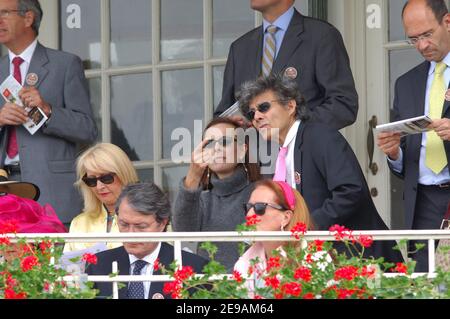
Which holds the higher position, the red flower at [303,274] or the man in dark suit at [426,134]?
the man in dark suit at [426,134]

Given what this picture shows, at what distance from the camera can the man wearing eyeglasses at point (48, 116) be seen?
8.54m

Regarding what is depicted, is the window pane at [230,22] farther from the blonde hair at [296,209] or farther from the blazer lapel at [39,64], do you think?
the blonde hair at [296,209]

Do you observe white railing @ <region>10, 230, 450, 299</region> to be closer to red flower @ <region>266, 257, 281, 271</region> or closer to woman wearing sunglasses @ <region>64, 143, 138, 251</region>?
red flower @ <region>266, 257, 281, 271</region>

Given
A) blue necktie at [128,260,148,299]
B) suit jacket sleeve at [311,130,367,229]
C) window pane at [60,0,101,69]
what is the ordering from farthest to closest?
window pane at [60,0,101,69] → suit jacket sleeve at [311,130,367,229] → blue necktie at [128,260,148,299]

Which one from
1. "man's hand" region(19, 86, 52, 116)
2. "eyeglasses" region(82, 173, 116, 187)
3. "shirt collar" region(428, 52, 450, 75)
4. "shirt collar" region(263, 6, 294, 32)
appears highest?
"shirt collar" region(263, 6, 294, 32)

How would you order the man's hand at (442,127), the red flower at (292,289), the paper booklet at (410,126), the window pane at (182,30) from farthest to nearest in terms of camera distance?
the window pane at (182,30) → the man's hand at (442,127) → the paper booklet at (410,126) → the red flower at (292,289)

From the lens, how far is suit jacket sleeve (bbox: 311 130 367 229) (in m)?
7.15

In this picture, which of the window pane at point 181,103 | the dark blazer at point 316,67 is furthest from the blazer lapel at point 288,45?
the window pane at point 181,103

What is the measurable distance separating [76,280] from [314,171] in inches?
84.2

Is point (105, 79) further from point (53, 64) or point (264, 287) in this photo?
point (264, 287)

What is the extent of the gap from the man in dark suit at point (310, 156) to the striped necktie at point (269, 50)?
63cm

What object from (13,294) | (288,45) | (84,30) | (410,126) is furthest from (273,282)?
(84,30)

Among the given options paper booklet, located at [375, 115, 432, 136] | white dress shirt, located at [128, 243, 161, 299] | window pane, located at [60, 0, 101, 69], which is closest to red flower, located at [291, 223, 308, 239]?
white dress shirt, located at [128, 243, 161, 299]

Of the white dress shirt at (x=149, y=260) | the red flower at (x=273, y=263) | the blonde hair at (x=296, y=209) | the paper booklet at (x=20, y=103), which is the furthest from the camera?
the paper booklet at (x=20, y=103)
